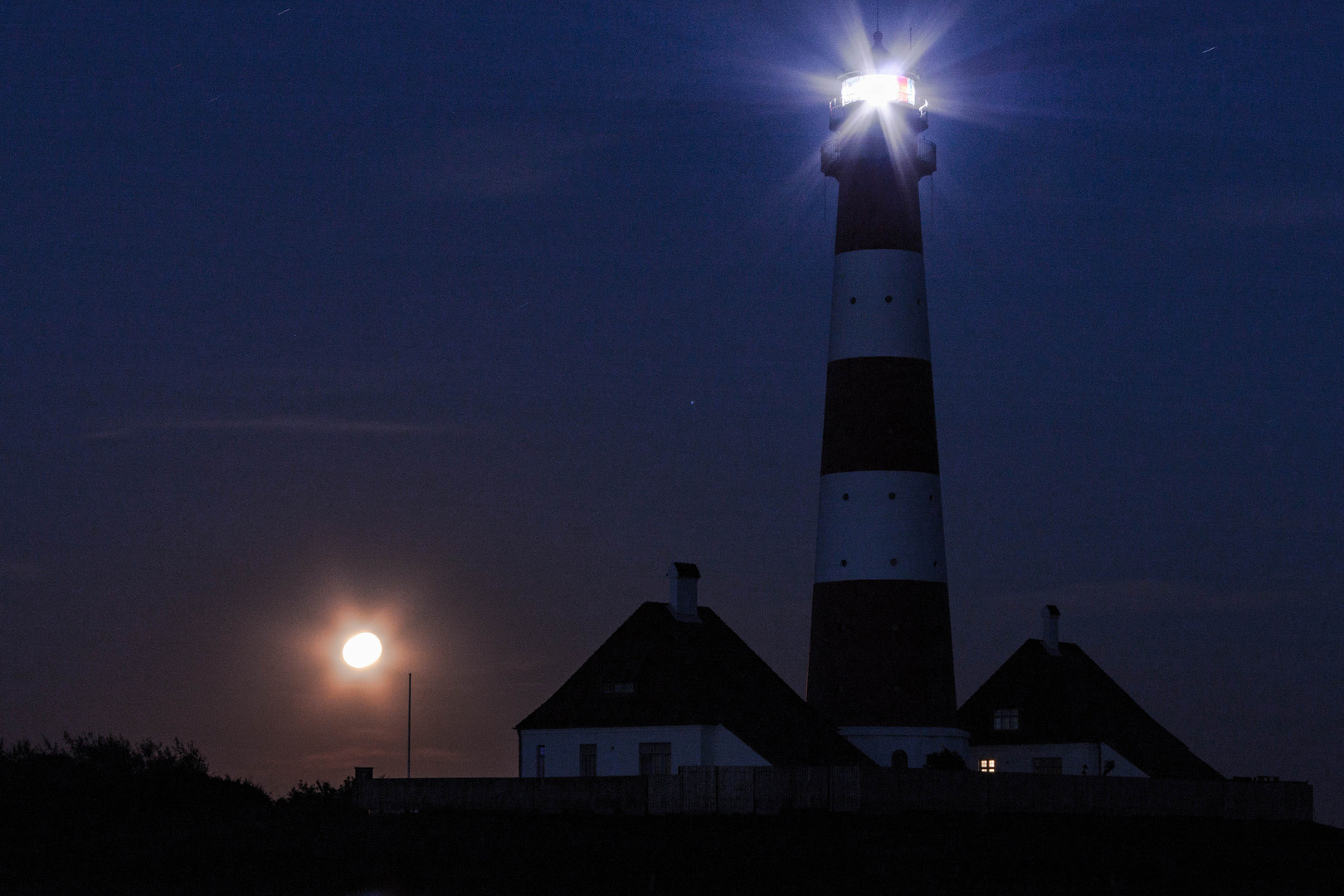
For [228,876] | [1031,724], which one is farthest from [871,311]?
[228,876]

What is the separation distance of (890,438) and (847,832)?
15.6m

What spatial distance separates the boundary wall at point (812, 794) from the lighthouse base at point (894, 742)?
3.77 meters

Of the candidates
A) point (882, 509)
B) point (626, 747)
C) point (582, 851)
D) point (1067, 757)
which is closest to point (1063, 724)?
point (1067, 757)

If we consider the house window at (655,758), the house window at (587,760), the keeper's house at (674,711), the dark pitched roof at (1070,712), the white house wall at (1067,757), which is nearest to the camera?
the keeper's house at (674,711)

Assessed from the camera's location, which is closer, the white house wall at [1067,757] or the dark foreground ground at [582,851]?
the dark foreground ground at [582,851]

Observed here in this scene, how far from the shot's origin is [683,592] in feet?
203

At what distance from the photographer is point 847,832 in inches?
1855

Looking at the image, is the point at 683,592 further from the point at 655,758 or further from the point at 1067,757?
the point at 1067,757

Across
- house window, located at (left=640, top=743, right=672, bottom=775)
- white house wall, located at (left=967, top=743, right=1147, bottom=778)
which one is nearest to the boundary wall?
house window, located at (left=640, top=743, right=672, bottom=775)

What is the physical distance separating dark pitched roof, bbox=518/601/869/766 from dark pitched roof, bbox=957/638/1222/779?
1085 cm

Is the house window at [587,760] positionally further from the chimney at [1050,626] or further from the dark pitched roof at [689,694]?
the chimney at [1050,626]

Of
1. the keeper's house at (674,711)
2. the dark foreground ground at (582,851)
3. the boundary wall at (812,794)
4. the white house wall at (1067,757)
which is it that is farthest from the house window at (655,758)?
the white house wall at (1067,757)

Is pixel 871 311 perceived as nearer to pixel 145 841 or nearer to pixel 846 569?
pixel 846 569

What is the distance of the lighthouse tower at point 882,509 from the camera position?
59.3 meters
